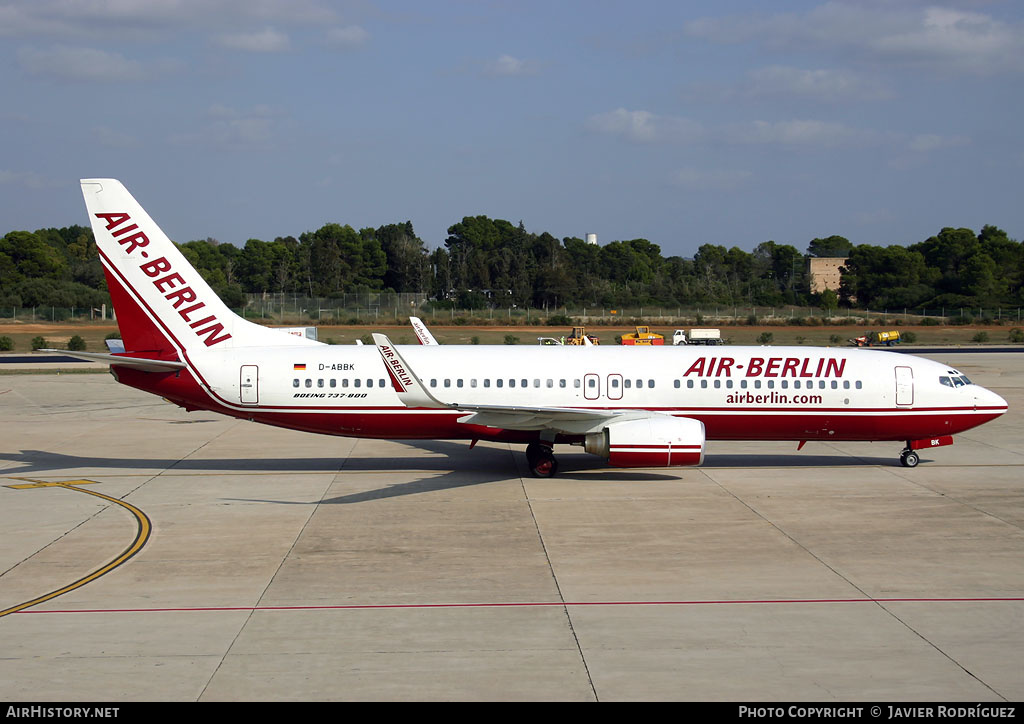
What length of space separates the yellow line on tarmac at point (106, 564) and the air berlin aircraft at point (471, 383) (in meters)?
3.20

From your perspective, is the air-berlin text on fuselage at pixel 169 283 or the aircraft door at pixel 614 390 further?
the aircraft door at pixel 614 390

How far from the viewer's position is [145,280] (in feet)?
82.0

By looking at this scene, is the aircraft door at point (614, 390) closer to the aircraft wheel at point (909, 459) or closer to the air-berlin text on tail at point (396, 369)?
the air-berlin text on tail at point (396, 369)

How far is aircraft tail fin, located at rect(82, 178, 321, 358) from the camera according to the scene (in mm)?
24750

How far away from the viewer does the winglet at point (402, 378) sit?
21.5 meters

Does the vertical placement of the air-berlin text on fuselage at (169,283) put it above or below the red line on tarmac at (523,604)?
above

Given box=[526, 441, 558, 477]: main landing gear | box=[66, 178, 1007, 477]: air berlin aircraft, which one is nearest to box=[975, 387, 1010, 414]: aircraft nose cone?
box=[66, 178, 1007, 477]: air berlin aircraft

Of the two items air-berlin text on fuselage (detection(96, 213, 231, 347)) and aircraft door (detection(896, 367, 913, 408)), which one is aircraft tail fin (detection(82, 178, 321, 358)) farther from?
aircraft door (detection(896, 367, 913, 408))

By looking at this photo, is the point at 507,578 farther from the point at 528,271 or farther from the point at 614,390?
the point at 528,271

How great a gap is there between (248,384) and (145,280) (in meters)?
4.05

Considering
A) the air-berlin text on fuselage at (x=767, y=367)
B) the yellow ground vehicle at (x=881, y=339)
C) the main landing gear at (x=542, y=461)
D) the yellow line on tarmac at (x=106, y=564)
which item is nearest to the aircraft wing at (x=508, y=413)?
the main landing gear at (x=542, y=461)

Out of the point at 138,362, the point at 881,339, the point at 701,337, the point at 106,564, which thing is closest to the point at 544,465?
the point at 138,362
